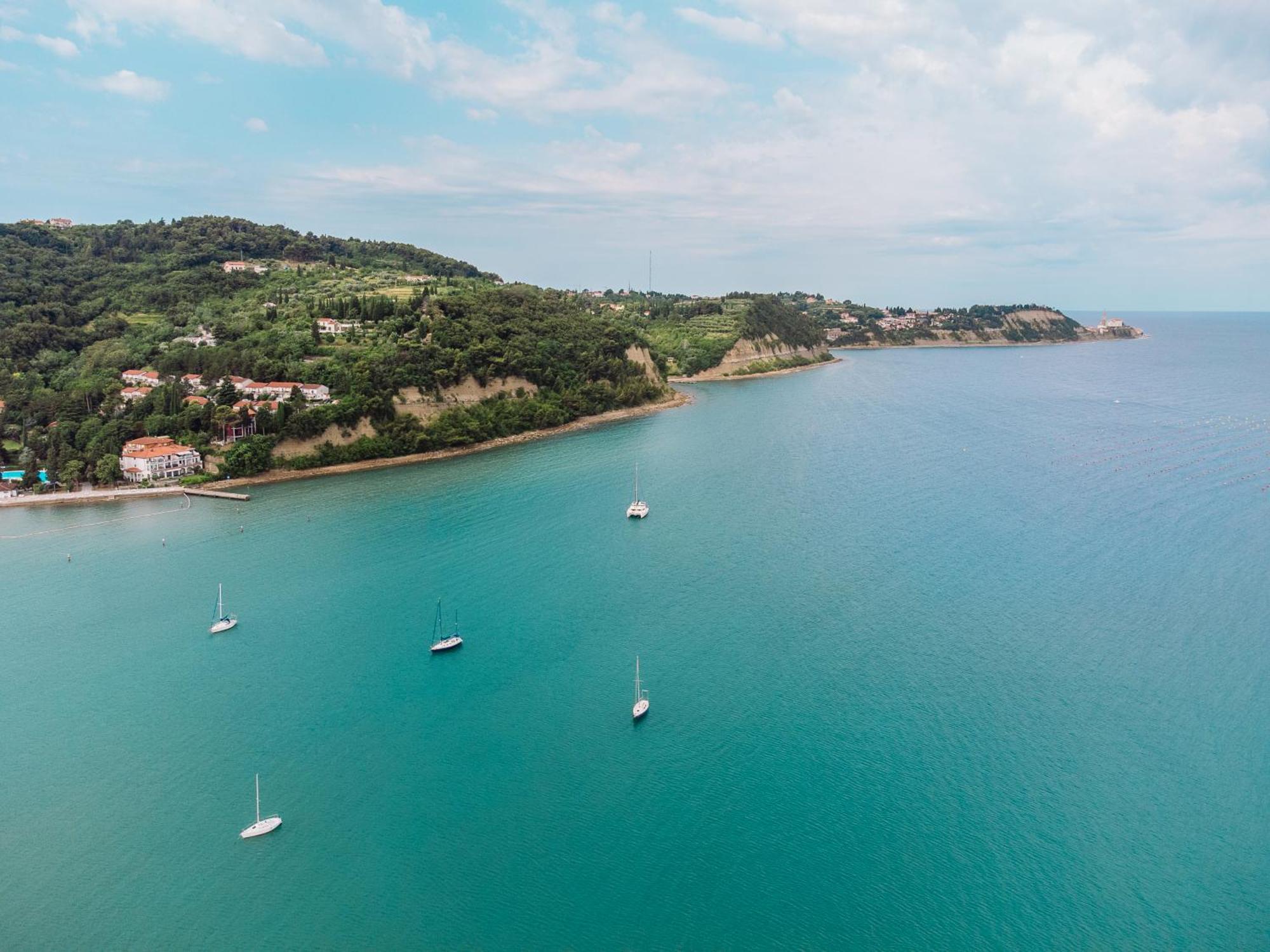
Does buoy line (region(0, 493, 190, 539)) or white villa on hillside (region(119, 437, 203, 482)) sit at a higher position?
white villa on hillside (region(119, 437, 203, 482))

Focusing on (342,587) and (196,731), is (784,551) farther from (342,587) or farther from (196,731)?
(196,731)

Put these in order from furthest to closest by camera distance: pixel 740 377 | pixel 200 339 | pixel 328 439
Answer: pixel 740 377 → pixel 200 339 → pixel 328 439

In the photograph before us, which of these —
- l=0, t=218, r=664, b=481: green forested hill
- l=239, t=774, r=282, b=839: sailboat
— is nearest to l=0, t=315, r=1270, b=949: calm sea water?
l=239, t=774, r=282, b=839: sailboat

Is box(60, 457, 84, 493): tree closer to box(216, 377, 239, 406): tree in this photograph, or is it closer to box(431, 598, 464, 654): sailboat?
box(216, 377, 239, 406): tree

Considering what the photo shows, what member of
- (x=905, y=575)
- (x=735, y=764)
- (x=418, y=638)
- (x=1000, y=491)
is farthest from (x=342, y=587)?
(x=1000, y=491)

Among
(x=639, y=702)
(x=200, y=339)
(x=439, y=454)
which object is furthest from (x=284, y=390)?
(x=639, y=702)

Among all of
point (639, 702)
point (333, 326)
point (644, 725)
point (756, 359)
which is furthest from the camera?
point (756, 359)

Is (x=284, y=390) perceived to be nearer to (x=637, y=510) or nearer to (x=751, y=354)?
(x=637, y=510)
